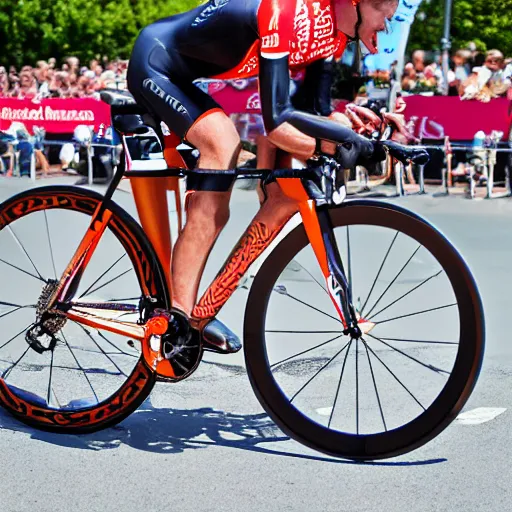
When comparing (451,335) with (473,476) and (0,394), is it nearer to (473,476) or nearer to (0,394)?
(473,476)

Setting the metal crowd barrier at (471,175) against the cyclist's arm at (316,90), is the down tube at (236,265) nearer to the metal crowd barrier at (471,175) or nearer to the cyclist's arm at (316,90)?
the cyclist's arm at (316,90)

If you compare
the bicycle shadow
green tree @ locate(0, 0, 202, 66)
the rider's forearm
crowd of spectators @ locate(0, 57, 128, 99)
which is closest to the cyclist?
the rider's forearm

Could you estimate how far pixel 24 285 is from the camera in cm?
510

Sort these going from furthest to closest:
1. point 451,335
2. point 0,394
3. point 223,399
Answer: point 223,399 < point 0,394 < point 451,335

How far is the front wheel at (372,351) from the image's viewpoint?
13.0ft

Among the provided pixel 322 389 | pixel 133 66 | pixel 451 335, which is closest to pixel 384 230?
pixel 451 335

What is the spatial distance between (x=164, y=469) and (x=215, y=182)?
97 cm

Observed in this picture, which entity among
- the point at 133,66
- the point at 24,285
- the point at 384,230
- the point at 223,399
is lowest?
the point at 223,399

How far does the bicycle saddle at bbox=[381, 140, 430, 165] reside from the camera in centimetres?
394

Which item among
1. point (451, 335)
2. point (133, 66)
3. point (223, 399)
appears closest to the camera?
point (451, 335)

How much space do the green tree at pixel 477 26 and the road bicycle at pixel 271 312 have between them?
140 feet

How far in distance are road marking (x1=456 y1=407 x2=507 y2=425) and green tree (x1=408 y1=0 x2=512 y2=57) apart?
4230cm

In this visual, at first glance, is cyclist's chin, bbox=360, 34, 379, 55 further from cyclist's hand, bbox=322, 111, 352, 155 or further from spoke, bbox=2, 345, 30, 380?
spoke, bbox=2, 345, 30, 380

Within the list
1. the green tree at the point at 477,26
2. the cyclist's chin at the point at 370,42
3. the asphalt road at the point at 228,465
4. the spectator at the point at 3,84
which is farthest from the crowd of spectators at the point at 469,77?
the green tree at the point at 477,26
